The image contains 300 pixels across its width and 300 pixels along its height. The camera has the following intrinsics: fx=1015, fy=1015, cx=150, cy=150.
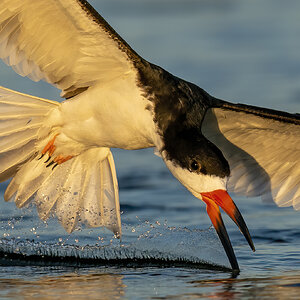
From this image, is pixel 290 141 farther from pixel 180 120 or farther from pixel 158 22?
pixel 158 22

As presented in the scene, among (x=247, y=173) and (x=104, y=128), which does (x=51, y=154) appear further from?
(x=247, y=173)

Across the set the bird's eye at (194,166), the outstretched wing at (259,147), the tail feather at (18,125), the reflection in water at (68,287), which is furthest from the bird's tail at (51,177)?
the bird's eye at (194,166)

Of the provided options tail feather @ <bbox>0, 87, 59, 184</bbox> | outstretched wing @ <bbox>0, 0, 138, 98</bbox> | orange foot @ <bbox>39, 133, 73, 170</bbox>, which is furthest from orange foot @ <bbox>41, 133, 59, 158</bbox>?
outstretched wing @ <bbox>0, 0, 138, 98</bbox>

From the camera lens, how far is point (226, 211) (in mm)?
7363

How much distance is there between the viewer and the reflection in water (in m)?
6.70

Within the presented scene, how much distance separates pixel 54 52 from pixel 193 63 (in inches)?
249

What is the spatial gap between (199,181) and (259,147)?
1.59 meters

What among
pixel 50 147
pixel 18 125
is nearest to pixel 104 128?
pixel 50 147

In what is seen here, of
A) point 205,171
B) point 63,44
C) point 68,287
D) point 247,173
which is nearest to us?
point 68,287

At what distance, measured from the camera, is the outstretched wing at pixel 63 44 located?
730 cm

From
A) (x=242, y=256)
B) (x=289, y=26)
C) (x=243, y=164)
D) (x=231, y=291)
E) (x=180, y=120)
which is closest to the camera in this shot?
(x=231, y=291)

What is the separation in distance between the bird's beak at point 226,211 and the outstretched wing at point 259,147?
1.02 meters

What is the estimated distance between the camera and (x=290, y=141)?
8562 millimetres

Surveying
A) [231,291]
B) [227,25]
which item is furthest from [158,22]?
[231,291]
